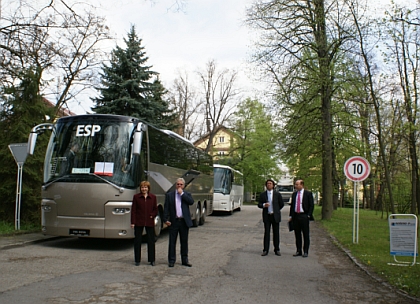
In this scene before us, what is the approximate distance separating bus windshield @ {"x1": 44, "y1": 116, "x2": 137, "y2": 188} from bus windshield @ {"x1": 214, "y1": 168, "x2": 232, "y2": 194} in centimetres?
1731

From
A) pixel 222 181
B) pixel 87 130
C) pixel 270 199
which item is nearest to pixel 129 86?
pixel 222 181

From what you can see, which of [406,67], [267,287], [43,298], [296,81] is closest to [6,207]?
[43,298]

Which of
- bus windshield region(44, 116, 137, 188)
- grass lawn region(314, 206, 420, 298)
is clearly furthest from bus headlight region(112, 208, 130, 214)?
grass lawn region(314, 206, 420, 298)

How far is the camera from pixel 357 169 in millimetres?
13453

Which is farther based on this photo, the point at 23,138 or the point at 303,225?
the point at 23,138

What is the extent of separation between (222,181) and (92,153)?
1794 centimetres

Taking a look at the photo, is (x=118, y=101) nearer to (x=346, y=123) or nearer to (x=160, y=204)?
(x=346, y=123)

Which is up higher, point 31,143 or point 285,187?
point 31,143

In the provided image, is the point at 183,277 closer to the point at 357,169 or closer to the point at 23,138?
the point at 357,169

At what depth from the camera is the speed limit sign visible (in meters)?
13.3

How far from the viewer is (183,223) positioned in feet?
30.3

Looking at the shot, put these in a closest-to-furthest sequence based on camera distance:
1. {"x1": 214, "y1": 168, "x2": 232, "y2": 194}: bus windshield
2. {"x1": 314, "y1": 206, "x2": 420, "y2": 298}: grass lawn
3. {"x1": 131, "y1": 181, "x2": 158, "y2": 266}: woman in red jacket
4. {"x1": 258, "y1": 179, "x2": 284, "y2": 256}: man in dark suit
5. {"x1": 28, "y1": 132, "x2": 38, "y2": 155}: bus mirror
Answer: {"x1": 314, "y1": 206, "x2": 420, "y2": 298}: grass lawn, {"x1": 131, "y1": 181, "x2": 158, "y2": 266}: woman in red jacket, {"x1": 258, "y1": 179, "x2": 284, "y2": 256}: man in dark suit, {"x1": 28, "y1": 132, "x2": 38, "y2": 155}: bus mirror, {"x1": 214, "y1": 168, "x2": 232, "y2": 194}: bus windshield

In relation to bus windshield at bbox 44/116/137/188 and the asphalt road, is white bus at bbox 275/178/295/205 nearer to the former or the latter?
the asphalt road

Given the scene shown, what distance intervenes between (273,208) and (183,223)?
9.65ft
